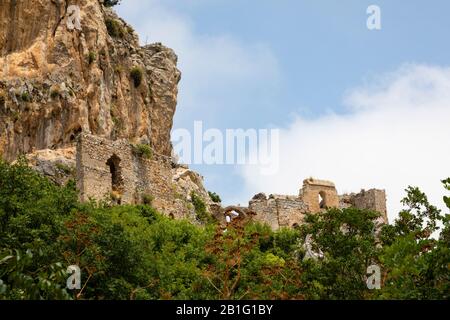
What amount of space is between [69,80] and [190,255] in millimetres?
17733

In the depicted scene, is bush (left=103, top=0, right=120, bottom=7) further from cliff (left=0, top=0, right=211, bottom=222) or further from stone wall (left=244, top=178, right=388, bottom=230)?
stone wall (left=244, top=178, right=388, bottom=230)

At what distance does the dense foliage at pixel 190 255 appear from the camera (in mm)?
16984

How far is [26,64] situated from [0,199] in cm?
1988

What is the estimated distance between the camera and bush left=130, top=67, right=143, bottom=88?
54.6 metres

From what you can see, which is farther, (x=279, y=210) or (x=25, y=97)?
(x=279, y=210)

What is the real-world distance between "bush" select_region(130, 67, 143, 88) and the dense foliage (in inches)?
826

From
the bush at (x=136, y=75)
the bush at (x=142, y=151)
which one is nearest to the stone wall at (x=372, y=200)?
the bush at (x=136, y=75)

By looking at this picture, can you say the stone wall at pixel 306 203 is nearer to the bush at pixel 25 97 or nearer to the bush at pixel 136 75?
the bush at pixel 136 75

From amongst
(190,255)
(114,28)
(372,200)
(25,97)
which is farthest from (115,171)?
(114,28)

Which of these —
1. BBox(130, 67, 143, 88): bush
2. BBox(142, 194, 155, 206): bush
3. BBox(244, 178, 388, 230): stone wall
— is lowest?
BBox(142, 194, 155, 206): bush

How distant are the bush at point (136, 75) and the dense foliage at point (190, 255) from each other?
68.8ft

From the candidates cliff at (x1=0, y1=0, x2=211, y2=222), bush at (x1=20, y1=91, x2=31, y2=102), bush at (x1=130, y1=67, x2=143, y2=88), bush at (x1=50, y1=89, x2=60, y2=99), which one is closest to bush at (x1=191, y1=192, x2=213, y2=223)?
cliff at (x1=0, y1=0, x2=211, y2=222)

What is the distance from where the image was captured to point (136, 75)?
180 ft

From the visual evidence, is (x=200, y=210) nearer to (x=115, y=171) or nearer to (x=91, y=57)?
(x=115, y=171)
